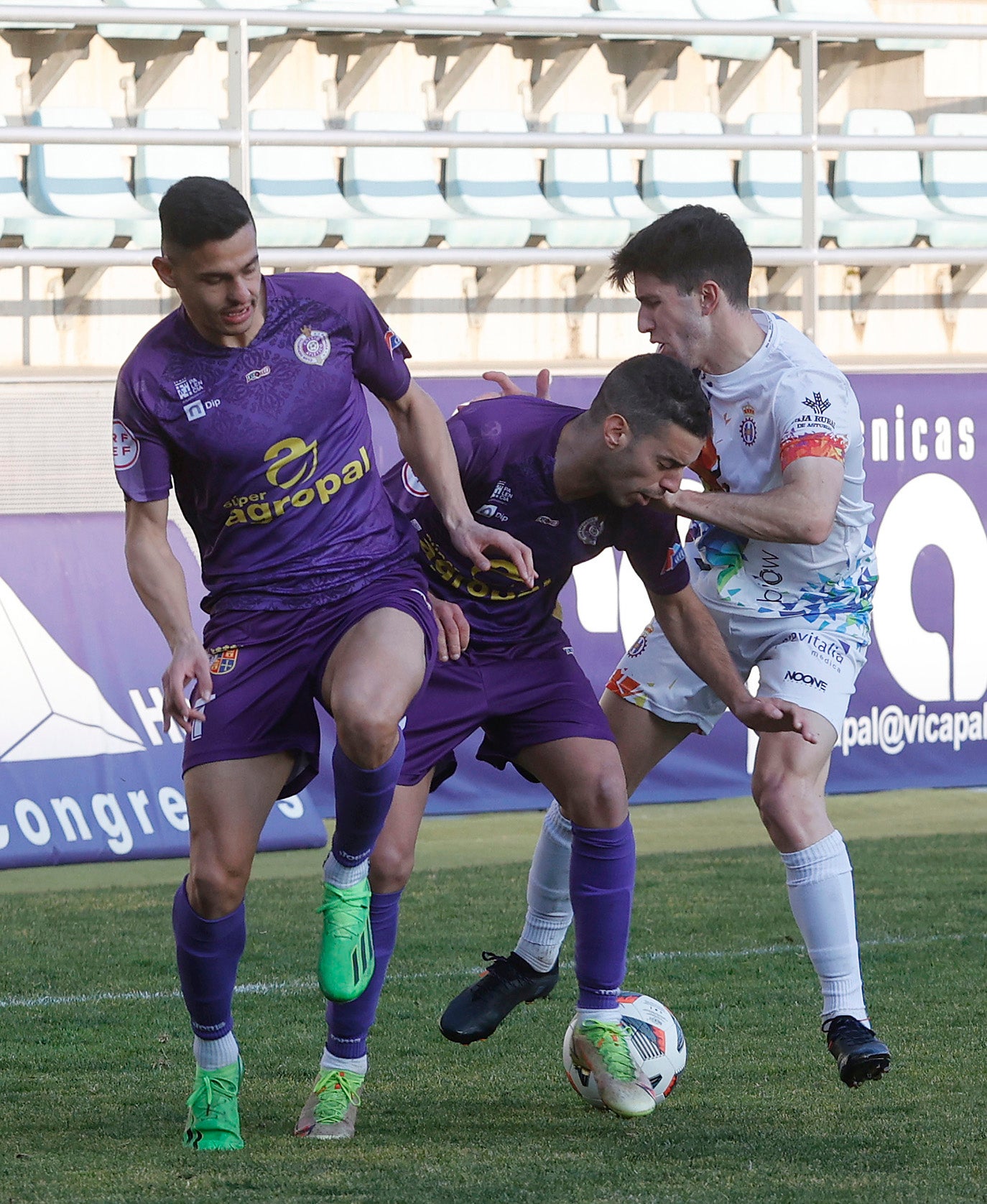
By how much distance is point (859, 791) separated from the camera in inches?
357

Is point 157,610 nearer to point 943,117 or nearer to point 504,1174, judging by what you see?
point 504,1174

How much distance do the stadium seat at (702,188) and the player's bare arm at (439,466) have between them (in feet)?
26.7

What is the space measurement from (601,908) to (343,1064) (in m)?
0.68

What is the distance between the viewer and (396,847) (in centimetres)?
412

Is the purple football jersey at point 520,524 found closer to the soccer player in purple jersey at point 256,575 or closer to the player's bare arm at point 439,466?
the player's bare arm at point 439,466

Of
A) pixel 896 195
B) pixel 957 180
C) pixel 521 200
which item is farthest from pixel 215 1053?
pixel 957 180

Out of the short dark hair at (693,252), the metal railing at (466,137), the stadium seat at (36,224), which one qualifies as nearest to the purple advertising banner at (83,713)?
the metal railing at (466,137)

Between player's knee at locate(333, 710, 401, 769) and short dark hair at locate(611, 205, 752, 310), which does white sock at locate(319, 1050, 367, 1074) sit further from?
short dark hair at locate(611, 205, 752, 310)

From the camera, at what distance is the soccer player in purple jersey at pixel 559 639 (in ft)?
13.3

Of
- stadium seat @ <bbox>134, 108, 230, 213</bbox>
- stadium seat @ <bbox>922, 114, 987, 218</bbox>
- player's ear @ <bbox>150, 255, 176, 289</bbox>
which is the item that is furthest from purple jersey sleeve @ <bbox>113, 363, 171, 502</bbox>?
stadium seat @ <bbox>922, 114, 987, 218</bbox>

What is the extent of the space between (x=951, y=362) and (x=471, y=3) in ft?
13.3

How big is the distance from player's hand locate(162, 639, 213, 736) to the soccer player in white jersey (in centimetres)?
120

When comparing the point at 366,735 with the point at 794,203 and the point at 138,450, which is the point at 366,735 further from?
the point at 794,203

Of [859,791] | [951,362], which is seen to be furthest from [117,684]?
[951,362]
